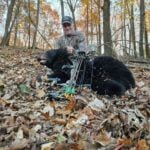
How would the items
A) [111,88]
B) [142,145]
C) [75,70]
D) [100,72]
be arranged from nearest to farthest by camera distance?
[142,145], [111,88], [75,70], [100,72]

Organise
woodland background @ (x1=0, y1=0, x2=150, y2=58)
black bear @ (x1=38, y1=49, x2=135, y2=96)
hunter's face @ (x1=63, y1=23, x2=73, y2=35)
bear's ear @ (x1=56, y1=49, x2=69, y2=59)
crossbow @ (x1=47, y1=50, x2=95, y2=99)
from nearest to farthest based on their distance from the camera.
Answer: crossbow @ (x1=47, y1=50, x2=95, y2=99)
black bear @ (x1=38, y1=49, x2=135, y2=96)
bear's ear @ (x1=56, y1=49, x2=69, y2=59)
hunter's face @ (x1=63, y1=23, x2=73, y2=35)
woodland background @ (x1=0, y1=0, x2=150, y2=58)

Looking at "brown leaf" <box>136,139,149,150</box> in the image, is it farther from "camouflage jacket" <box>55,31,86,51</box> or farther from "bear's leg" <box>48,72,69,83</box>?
"camouflage jacket" <box>55,31,86,51</box>

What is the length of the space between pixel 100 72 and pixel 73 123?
8.76 ft

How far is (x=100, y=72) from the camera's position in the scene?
7.39 metres

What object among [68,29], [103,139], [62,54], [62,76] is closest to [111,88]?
[62,76]

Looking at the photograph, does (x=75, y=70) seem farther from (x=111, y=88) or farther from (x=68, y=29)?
(x=68, y=29)

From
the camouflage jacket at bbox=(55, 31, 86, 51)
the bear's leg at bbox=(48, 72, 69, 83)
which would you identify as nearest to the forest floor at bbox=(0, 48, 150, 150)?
the bear's leg at bbox=(48, 72, 69, 83)

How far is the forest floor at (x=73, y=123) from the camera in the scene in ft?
13.2

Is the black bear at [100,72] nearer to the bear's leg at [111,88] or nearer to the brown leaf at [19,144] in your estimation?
the bear's leg at [111,88]

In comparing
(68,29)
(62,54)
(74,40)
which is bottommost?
(62,54)

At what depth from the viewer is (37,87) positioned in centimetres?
761

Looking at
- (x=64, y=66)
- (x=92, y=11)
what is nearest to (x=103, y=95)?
(x=64, y=66)

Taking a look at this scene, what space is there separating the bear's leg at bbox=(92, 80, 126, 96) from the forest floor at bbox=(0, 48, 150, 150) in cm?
17

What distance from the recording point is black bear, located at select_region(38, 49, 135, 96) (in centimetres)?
698
